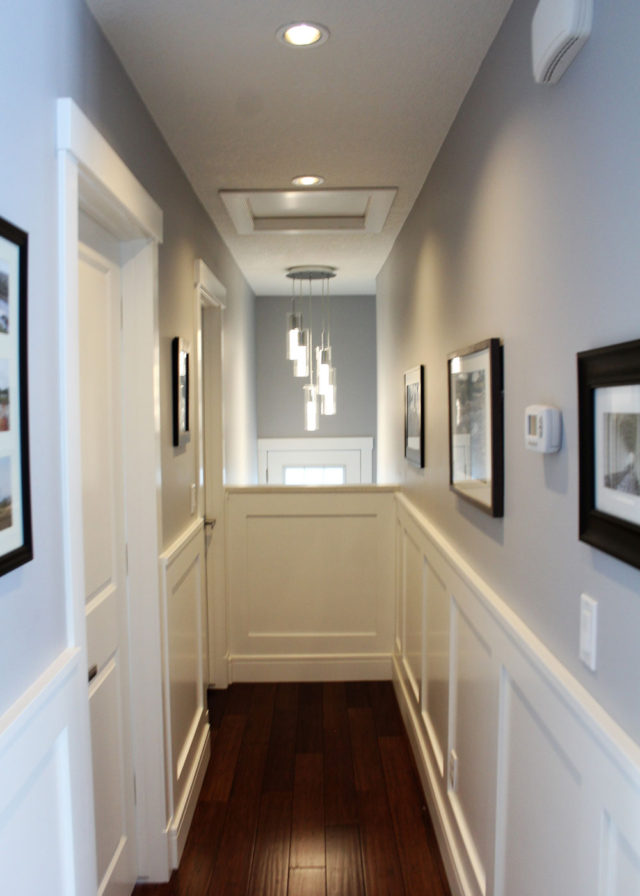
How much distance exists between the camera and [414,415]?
3072mm

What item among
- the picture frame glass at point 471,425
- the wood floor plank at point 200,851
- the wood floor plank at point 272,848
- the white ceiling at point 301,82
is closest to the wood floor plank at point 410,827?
the wood floor plank at point 272,848

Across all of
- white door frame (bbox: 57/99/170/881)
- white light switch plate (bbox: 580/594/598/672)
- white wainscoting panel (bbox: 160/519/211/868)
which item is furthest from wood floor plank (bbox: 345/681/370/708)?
white light switch plate (bbox: 580/594/598/672)

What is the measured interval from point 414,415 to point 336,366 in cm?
310

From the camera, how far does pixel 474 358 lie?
184 centimetres

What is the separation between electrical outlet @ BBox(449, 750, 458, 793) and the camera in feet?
6.98

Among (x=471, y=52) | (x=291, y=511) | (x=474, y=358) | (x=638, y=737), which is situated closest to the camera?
(x=638, y=737)

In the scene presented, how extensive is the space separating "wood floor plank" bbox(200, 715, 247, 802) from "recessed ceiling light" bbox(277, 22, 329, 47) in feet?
8.48

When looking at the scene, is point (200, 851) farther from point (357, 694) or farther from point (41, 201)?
point (41, 201)

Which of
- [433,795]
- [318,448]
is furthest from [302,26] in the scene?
[318,448]

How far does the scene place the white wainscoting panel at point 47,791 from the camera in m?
1.07

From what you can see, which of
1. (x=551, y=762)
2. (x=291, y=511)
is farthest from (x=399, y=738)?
(x=551, y=762)

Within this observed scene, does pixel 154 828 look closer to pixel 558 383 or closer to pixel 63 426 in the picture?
pixel 63 426

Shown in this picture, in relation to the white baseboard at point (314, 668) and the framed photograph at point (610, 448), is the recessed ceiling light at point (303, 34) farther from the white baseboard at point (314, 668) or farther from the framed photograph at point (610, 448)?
the white baseboard at point (314, 668)

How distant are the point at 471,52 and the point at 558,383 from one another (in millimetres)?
999
